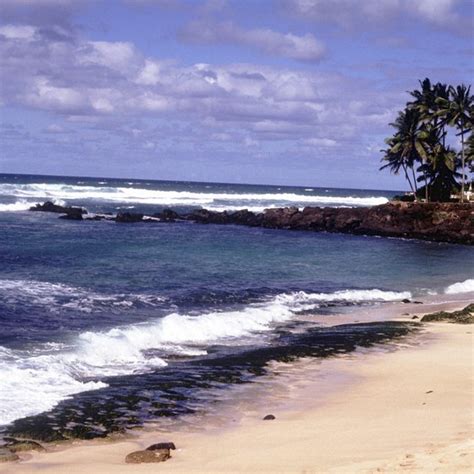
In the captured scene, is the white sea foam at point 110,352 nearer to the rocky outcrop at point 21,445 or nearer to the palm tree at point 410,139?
the rocky outcrop at point 21,445

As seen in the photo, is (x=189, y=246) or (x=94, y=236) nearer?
(x=189, y=246)

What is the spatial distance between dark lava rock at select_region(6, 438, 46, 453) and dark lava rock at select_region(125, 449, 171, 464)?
1247 millimetres

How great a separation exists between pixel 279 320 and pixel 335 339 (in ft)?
10.2

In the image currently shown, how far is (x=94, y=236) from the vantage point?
135 ft

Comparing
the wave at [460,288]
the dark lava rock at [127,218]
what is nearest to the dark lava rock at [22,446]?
the wave at [460,288]

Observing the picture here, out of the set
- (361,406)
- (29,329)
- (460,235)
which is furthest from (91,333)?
(460,235)

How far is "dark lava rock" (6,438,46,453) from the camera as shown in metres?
8.65

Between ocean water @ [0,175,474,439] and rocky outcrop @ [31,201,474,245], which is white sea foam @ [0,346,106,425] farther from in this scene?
rocky outcrop @ [31,201,474,245]

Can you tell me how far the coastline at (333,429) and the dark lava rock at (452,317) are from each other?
4.77 metres

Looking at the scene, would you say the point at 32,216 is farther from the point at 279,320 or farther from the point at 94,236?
the point at 279,320

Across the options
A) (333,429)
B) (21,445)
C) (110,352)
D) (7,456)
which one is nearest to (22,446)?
(21,445)

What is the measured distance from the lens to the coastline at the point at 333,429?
791cm

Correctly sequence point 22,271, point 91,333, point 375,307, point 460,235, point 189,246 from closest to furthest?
point 91,333 < point 375,307 < point 22,271 < point 189,246 < point 460,235

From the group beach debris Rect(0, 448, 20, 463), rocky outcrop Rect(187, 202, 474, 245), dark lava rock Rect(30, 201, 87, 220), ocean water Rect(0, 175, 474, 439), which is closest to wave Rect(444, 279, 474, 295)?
ocean water Rect(0, 175, 474, 439)
